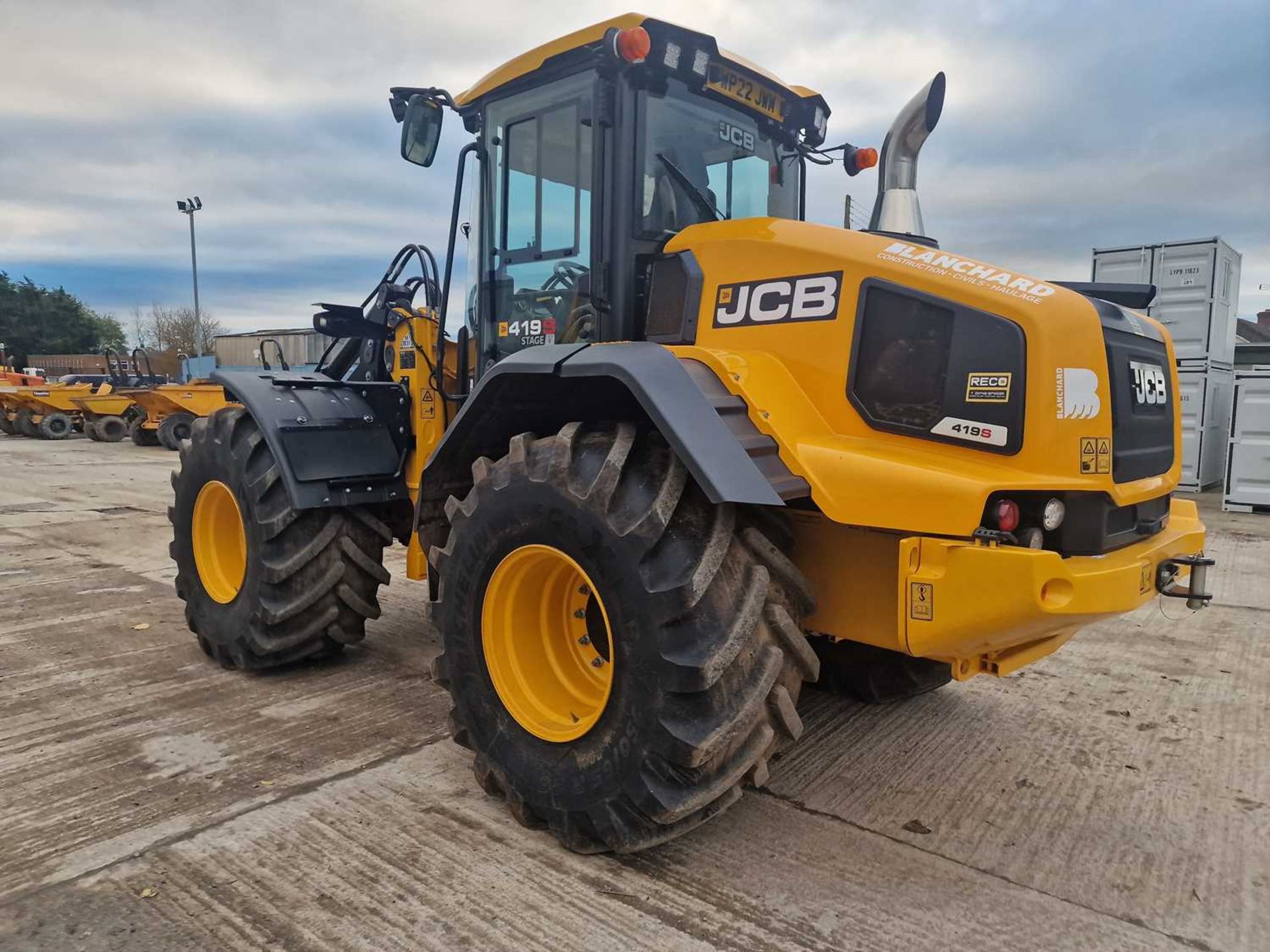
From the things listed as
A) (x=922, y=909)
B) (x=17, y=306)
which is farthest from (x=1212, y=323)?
(x=17, y=306)

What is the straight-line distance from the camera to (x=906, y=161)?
11.7 ft

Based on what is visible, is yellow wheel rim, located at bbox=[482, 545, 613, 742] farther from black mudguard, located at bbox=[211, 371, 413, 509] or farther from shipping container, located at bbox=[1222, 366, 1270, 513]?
shipping container, located at bbox=[1222, 366, 1270, 513]

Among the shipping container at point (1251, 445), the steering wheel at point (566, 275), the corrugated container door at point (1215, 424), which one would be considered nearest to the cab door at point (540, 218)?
the steering wheel at point (566, 275)

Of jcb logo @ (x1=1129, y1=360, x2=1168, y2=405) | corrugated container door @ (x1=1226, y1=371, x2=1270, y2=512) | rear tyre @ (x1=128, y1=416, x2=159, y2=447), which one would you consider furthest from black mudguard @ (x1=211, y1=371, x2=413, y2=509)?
rear tyre @ (x1=128, y1=416, x2=159, y2=447)

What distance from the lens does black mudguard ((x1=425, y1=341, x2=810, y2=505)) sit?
2.45 meters

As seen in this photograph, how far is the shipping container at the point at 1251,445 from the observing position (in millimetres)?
10141

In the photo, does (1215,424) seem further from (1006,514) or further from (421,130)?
(421,130)

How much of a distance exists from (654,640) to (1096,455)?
1.40 metres

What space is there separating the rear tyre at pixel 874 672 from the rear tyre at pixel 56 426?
24.2 metres

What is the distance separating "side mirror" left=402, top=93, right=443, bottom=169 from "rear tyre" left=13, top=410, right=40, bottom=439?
2416cm

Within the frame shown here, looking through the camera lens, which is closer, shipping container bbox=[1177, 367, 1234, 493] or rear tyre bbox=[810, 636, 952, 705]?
rear tyre bbox=[810, 636, 952, 705]

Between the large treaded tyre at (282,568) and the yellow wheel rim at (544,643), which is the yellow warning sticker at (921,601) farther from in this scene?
the large treaded tyre at (282,568)

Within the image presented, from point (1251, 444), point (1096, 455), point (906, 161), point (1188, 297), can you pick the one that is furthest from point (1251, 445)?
point (1096, 455)

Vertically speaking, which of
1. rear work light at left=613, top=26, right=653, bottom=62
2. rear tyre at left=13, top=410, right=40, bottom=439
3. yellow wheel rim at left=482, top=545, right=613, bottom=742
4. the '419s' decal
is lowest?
rear tyre at left=13, top=410, right=40, bottom=439
